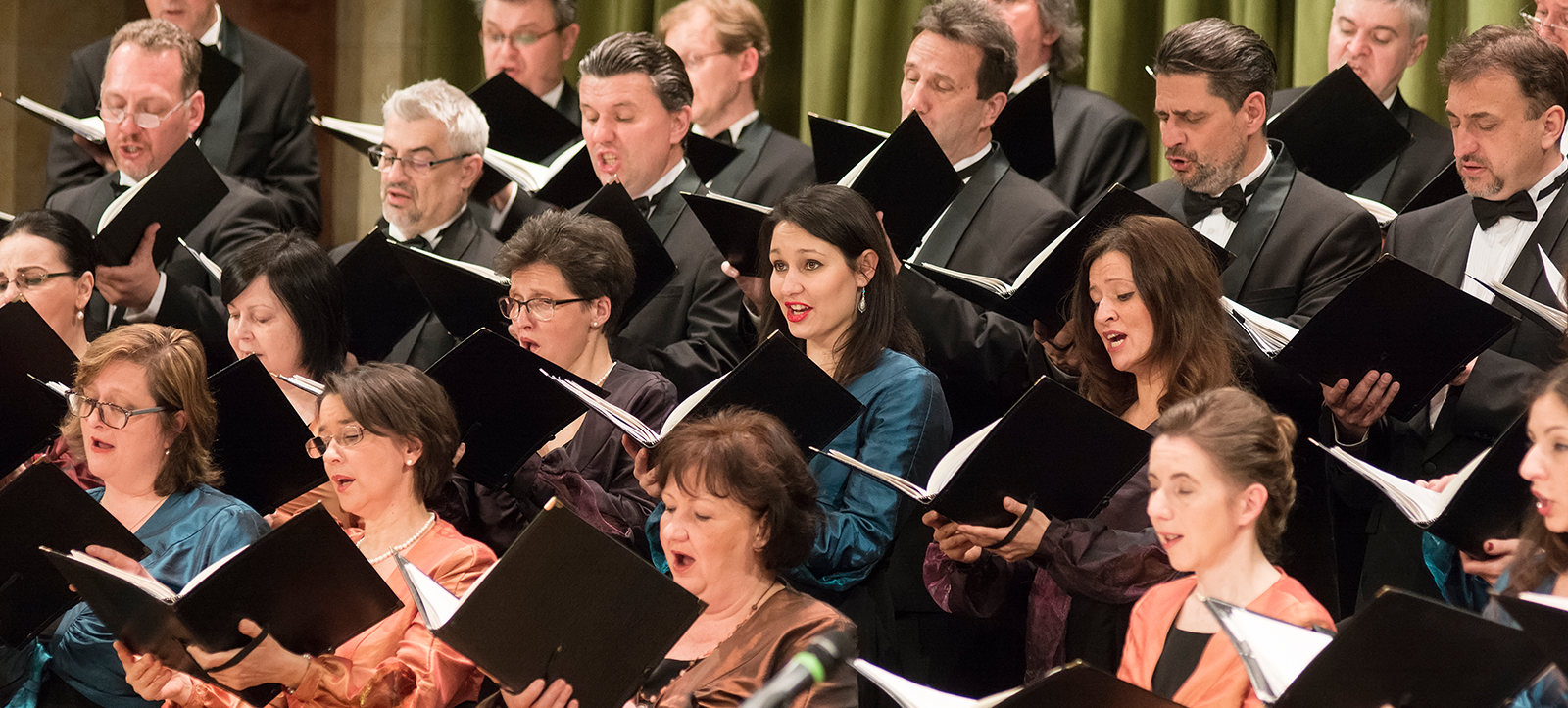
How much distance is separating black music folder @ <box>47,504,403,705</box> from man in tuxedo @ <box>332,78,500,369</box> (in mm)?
1736

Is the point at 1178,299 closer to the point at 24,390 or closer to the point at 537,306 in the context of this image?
the point at 537,306

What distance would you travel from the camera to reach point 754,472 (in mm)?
2777

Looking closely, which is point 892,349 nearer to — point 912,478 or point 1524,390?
point 912,478

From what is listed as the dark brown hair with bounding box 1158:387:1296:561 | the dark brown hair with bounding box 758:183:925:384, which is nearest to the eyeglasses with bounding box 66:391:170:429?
the dark brown hair with bounding box 758:183:925:384

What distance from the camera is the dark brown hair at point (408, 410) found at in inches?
123

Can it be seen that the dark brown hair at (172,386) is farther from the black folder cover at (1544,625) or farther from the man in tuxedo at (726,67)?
the black folder cover at (1544,625)

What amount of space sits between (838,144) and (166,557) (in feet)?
5.56

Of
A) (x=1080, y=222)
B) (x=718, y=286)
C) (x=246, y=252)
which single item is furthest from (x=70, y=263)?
(x=1080, y=222)

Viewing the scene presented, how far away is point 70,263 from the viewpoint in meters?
4.03

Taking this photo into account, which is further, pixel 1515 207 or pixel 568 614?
pixel 1515 207

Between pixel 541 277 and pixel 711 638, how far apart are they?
109 cm

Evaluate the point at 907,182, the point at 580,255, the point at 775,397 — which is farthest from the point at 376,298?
the point at 775,397

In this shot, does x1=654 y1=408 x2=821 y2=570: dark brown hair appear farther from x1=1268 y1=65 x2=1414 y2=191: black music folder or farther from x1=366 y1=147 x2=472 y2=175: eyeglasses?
x1=366 y1=147 x2=472 y2=175: eyeglasses

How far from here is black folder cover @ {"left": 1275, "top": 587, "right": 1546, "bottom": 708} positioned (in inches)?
80.0
